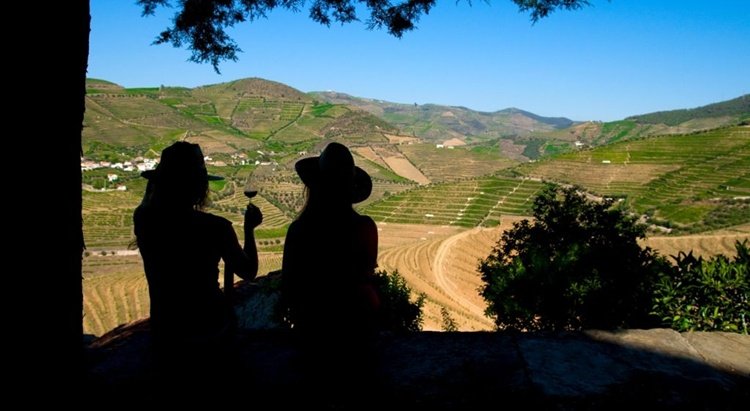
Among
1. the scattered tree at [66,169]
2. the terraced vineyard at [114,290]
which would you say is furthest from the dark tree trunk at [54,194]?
the terraced vineyard at [114,290]

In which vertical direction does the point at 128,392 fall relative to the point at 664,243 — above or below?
above

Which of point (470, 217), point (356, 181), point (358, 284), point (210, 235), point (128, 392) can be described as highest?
point (356, 181)

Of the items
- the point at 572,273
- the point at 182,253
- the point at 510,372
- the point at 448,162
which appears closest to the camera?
the point at 182,253

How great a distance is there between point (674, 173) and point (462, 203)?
24.9m

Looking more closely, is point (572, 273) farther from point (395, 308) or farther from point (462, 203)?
point (462, 203)

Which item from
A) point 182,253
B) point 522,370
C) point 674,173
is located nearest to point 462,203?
point 674,173

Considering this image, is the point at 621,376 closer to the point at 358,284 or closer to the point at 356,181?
the point at 358,284

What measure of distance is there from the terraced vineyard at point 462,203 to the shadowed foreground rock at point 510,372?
175ft

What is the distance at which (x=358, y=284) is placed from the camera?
2180 mm

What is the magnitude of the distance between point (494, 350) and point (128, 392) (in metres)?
1.84

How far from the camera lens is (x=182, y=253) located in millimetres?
2094

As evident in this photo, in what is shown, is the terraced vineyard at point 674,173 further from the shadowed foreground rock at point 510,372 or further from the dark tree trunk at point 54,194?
the dark tree trunk at point 54,194

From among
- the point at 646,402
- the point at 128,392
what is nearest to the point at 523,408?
the point at 646,402

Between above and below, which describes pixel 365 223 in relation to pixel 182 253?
above
